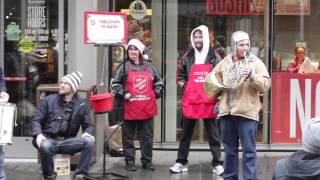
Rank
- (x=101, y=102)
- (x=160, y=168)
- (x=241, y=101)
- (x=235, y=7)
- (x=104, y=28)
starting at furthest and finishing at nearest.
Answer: (x=235, y=7)
(x=160, y=168)
(x=104, y=28)
(x=101, y=102)
(x=241, y=101)

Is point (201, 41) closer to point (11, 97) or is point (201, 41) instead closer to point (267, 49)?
point (267, 49)

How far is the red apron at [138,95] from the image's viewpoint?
8.70m

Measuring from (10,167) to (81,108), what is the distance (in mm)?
1976

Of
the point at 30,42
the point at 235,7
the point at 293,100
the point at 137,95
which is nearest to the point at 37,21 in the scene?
the point at 30,42

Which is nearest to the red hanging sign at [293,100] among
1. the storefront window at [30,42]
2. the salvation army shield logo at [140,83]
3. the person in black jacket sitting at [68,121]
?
the salvation army shield logo at [140,83]

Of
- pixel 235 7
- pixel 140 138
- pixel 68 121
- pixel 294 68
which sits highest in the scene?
pixel 235 7

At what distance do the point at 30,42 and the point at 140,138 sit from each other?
2.26 m

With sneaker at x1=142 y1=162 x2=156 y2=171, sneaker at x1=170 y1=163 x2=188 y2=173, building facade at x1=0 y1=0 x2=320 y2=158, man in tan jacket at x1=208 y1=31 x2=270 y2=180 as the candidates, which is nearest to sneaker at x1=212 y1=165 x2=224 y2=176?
sneaker at x1=170 y1=163 x2=188 y2=173

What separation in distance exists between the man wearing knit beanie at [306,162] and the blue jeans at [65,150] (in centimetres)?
397

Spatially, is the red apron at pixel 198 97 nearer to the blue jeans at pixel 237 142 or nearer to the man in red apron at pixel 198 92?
the man in red apron at pixel 198 92

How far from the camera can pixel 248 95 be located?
719 cm

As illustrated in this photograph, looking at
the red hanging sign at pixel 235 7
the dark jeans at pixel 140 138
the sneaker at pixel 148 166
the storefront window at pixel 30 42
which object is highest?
the red hanging sign at pixel 235 7

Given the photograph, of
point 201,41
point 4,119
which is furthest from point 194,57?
point 4,119

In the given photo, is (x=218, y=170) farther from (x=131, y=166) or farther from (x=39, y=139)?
(x=39, y=139)
